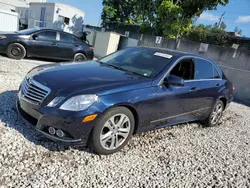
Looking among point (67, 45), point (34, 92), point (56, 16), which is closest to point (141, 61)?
point (34, 92)

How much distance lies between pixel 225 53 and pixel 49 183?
35.7ft

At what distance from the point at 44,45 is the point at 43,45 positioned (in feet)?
0.13

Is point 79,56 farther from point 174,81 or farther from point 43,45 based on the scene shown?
point 174,81

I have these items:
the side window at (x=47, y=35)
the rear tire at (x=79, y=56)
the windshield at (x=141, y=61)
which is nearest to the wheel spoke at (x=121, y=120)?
the windshield at (x=141, y=61)

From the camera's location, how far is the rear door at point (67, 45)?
9.18 metres

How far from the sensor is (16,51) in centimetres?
819

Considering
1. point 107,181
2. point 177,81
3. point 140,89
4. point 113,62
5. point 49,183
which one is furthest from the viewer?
point 113,62

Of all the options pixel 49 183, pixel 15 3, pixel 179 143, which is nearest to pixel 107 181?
pixel 49 183

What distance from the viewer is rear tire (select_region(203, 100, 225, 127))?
4921 millimetres

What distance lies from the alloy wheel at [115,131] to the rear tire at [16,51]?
6598mm

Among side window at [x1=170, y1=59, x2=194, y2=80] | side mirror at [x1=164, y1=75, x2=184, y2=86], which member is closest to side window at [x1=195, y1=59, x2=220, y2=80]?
side window at [x1=170, y1=59, x2=194, y2=80]

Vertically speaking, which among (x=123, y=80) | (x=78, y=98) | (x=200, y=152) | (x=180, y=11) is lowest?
(x=200, y=152)

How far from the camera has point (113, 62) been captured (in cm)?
410

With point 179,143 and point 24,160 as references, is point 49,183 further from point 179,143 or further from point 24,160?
point 179,143
